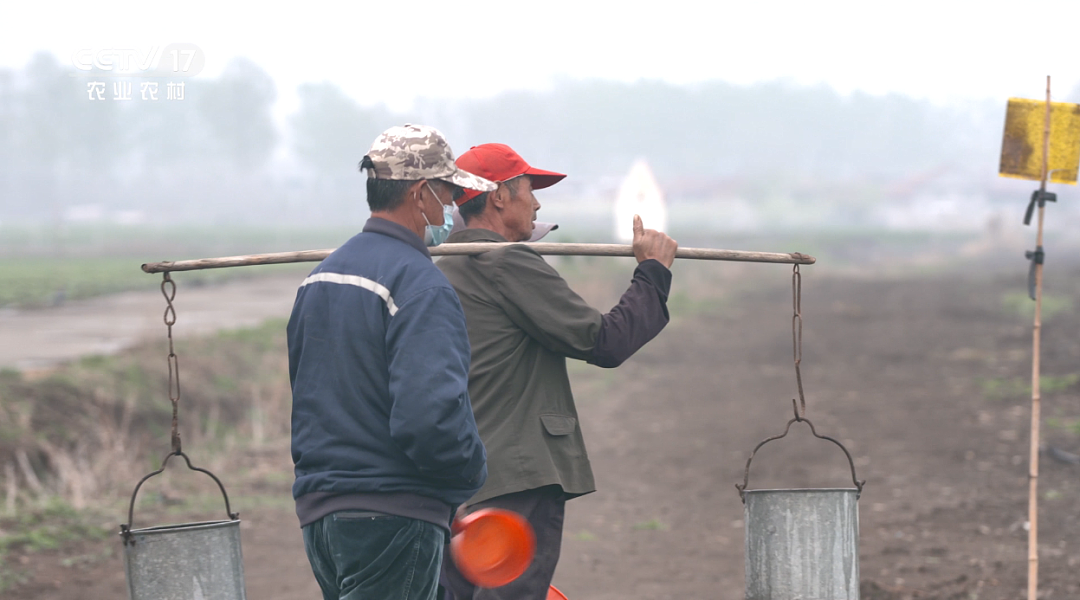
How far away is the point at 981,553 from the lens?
6.23 m

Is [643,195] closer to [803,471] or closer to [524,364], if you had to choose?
[803,471]

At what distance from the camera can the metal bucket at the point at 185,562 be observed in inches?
121

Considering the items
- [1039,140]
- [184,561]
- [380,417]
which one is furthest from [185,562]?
[1039,140]

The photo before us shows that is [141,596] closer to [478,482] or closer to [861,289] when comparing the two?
[478,482]

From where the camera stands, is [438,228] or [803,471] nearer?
[438,228]

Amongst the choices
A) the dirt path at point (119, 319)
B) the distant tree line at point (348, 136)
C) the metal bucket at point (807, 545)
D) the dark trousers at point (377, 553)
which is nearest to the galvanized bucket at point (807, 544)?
the metal bucket at point (807, 545)

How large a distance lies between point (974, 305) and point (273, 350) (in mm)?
16876

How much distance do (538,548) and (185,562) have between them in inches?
41.9

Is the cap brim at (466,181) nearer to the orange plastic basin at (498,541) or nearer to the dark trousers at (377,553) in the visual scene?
the dark trousers at (377,553)

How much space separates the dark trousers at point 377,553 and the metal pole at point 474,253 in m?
0.81

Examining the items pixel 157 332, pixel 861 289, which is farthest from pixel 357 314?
pixel 861 289

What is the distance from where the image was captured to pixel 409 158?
263 centimetres

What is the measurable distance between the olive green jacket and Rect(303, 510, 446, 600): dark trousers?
1.67 feet

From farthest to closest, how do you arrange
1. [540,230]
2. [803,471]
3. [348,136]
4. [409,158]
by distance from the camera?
[348,136]
[803,471]
[540,230]
[409,158]
